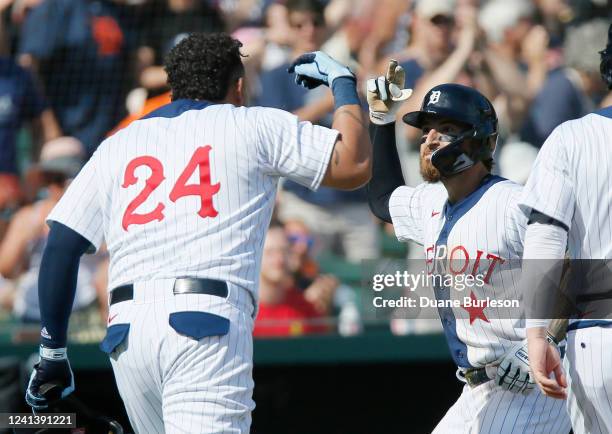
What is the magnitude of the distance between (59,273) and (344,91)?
108cm

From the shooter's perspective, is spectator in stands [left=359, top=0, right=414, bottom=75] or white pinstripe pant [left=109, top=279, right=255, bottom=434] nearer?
white pinstripe pant [left=109, top=279, right=255, bottom=434]

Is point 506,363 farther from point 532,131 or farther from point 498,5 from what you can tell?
point 498,5

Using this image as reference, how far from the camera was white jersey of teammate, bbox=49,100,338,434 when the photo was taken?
3062mm

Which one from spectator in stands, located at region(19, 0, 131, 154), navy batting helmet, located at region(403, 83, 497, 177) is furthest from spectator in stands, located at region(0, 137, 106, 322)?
navy batting helmet, located at region(403, 83, 497, 177)

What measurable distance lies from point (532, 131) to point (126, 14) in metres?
3.45

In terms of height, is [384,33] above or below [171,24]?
below

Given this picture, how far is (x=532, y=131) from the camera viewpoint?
7.09m

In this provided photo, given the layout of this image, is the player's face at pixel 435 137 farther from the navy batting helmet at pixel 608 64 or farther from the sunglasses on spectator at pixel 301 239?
the sunglasses on spectator at pixel 301 239

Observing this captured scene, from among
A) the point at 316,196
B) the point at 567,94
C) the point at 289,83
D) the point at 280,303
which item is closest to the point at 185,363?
the point at 280,303

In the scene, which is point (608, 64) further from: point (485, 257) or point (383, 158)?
point (383, 158)

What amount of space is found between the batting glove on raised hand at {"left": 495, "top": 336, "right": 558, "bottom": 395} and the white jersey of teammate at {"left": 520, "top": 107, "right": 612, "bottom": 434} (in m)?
0.47

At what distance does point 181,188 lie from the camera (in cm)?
317

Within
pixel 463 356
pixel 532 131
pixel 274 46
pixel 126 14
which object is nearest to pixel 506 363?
pixel 463 356

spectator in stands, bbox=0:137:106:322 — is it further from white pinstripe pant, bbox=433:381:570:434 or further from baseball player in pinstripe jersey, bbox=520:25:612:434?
baseball player in pinstripe jersey, bbox=520:25:612:434
